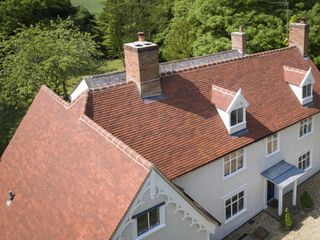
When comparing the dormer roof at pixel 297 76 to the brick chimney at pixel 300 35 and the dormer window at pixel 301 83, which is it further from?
the brick chimney at pixel 300 35

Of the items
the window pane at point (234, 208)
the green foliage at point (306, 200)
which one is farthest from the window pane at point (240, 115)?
the green foliage at point (306, 200)

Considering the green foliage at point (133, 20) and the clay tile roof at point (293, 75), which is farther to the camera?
the green foliage at point (133, 20)

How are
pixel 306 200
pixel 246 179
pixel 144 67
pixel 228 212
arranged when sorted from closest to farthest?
pixel 144 67 < pixel 228 212 < pixel 246 179 < pixel 306 200

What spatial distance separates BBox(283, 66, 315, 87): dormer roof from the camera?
80.8ft

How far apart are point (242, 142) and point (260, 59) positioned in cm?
810

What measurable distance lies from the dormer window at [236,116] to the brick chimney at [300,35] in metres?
11.4

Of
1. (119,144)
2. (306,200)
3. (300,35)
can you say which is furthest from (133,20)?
(119,144)

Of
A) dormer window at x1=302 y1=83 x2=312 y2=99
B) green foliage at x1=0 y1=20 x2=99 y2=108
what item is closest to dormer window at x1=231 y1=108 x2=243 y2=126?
dormer window at x1=302 y1=83 x2=312 y2=99

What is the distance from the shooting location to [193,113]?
20.8 m

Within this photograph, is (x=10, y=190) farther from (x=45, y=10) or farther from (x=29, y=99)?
(x=45, y=10)

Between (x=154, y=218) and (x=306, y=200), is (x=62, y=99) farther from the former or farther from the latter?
(x=306, y=200)

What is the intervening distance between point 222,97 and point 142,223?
967cm

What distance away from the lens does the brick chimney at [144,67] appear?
1939cm

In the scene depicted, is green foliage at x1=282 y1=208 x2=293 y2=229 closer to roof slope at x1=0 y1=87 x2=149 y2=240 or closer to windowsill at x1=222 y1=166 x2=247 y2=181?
windowsill at x1=222 y1=166 x2=247 y2=181
